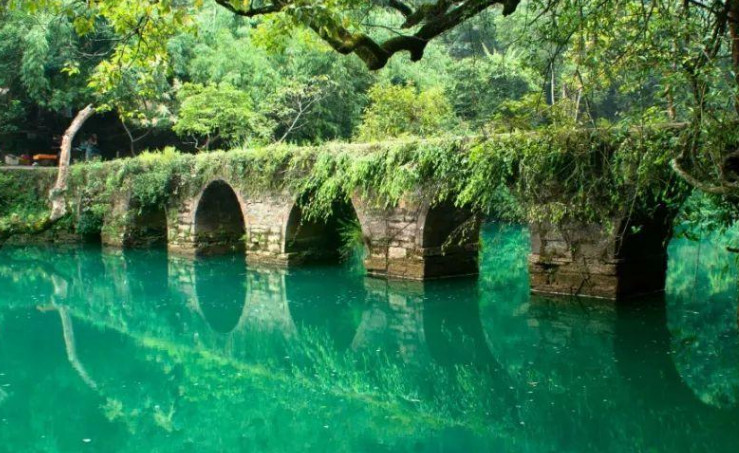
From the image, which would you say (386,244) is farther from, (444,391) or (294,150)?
(444,391)

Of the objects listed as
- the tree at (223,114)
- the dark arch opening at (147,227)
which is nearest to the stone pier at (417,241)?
the dark arch opening at (147,227)

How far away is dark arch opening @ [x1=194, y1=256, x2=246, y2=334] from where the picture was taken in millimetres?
9461

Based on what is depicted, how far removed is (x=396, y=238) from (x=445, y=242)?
796mm

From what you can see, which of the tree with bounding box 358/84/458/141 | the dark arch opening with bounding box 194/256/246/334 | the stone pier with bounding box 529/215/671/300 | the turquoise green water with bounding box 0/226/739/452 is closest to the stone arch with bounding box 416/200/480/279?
the turquoise green water with bounding box 0/226/739/452

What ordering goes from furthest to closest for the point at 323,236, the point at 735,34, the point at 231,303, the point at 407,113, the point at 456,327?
the point at 407,113, the point at 323,236, the point at 231,303, the point at 456,327, the point at 735,34

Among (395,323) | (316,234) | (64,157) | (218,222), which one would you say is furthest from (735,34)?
(64,157)

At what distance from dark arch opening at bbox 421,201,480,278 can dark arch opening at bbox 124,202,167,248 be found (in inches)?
316

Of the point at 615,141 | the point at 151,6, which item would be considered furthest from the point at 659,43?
the point at 151,6

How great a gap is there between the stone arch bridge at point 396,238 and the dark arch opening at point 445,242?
2 centimetres

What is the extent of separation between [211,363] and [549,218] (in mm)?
4669

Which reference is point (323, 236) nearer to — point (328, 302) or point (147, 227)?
point (328, 302)

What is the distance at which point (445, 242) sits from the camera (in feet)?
37.2

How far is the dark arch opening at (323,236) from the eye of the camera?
45.0 ft

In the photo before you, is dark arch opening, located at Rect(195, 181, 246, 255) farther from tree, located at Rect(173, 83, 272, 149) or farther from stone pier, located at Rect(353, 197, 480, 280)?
stone pier, located at Rect(353, 197, 480, 280)
